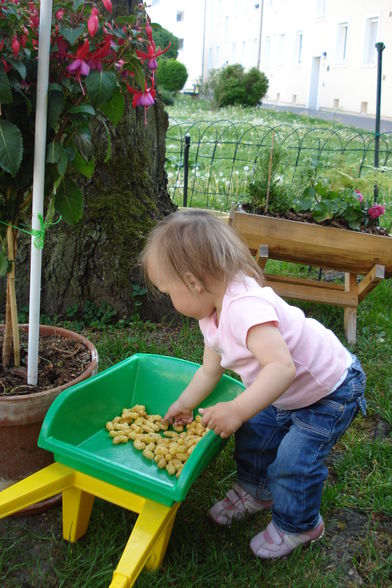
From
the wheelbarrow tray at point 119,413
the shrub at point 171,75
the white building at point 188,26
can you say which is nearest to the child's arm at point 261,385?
the wheelbarrow tray at point 119,413

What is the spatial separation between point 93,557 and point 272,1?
103 ft

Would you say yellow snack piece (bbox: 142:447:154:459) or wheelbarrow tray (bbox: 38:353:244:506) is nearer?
wheelbarrow tray (bbox: 38:353:244:506)

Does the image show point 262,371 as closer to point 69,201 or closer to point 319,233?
point 69,201

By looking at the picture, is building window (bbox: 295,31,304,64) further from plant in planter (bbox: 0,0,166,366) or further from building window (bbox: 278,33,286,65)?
plant in planter (bbox: 0,0,166,366)

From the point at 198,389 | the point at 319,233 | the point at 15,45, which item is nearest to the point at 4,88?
the point at 15,45

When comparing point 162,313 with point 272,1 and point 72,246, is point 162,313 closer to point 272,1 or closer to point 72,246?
point 72,246

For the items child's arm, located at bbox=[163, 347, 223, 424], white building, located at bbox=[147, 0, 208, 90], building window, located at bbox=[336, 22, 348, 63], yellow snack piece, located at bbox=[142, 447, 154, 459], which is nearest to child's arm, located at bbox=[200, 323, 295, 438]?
child's arm, located at bbox=[163, 347, 223, 424]

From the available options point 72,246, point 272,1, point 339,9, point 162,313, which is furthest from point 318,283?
point 272,1

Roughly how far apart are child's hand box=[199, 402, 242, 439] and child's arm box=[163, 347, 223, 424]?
365 millimetres

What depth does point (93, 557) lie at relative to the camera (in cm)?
183

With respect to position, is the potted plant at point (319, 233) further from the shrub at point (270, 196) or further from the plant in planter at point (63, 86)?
the plant in planter at point (63, 86)

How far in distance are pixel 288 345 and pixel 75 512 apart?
824mm

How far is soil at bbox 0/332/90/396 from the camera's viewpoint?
2.08 meters

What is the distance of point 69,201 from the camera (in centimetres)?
196
